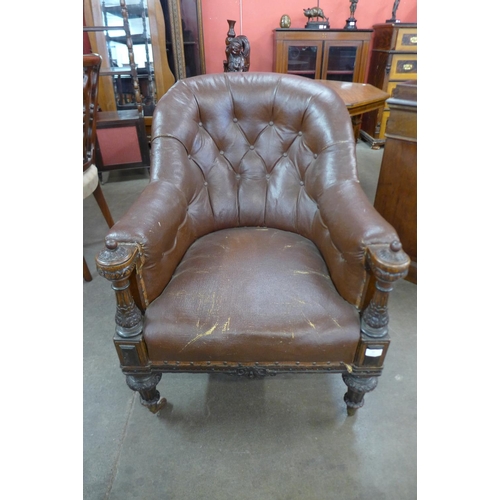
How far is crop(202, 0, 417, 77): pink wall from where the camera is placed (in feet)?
11.6

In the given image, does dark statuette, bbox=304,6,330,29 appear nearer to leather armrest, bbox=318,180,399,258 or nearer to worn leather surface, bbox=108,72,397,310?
worn leather surface, bbox=108,72,397,310

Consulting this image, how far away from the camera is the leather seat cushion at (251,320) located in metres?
0.98

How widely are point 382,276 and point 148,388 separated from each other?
2.65ft

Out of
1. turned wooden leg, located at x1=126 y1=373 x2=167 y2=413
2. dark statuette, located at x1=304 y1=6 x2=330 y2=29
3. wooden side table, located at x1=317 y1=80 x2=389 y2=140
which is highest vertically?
dark statuette, located at x1=304 y1=6 x2=330 y2=29

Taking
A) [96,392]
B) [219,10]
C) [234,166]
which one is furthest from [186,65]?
[96,392]

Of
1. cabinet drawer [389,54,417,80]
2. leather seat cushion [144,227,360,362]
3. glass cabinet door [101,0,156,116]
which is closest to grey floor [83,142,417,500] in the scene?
leather seat cushion [144,227,360,362]

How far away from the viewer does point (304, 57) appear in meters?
3.56

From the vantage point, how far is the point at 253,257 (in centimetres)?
121

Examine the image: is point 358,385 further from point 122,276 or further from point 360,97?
point 360,97

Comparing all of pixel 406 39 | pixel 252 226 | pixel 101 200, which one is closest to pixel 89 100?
pixel 101 200

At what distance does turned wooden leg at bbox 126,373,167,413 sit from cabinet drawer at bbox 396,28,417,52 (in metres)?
3.76

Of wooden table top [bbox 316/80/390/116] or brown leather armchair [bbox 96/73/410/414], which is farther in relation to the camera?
wooden table top [bbox 316/80/390/116]

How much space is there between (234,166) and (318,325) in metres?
0.77

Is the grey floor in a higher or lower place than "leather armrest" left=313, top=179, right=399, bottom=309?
lower
